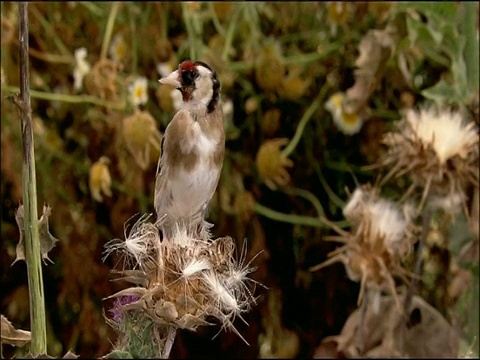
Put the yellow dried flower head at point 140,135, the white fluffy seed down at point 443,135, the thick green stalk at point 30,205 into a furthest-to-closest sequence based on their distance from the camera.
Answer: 1. the yellow dried flower head at point 140,135
2. the white fluffy seed down at point 443,135
3. the thick green stalk at point 30,205

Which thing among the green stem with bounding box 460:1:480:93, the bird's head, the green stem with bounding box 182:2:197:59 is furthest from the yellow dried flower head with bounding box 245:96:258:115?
the bird's head

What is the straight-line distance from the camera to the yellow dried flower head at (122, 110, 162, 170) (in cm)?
99

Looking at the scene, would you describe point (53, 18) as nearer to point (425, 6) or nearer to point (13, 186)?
point (13, 186)

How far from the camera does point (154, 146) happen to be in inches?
41.1

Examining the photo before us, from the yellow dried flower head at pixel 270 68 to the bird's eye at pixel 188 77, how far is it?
753mm

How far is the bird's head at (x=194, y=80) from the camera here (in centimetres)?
36

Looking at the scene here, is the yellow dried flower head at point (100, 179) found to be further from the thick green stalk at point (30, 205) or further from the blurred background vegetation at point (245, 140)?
the thick green stalk at point (30, 205)

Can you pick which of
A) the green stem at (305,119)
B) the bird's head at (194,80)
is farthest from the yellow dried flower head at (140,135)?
the bird's head at (194,80)

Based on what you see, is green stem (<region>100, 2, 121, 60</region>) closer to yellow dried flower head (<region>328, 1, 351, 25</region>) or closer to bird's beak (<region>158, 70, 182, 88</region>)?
yellow dried flower head (<region>328, 1, 351, 25</region>)

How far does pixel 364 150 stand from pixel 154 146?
284 mm

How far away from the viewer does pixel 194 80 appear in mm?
363

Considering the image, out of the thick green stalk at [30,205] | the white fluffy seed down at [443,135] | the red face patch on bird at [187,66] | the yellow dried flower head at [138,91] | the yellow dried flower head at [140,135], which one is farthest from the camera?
the yellow dried flower head at [138,91]

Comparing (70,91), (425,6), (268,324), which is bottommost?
(268,324)

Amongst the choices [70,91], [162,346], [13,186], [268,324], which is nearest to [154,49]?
[70,91]
